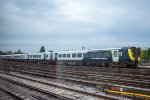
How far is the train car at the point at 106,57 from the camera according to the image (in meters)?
28.4

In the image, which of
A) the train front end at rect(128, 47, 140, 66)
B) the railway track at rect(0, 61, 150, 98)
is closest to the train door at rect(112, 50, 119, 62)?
the train front end at rect(128, 47, 140, 66)

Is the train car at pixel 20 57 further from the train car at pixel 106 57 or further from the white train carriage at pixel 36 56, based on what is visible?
the train car at pixel 106 57

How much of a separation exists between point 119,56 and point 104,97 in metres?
19.5

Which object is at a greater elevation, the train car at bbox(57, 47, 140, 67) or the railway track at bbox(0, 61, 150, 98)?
the train car at bbox(57, 47, 140, 67)

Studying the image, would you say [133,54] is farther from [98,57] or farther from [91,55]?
[91,55]

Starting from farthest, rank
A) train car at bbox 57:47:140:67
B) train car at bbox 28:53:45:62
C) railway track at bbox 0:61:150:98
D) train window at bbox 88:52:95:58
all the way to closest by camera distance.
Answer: train car at bbox 28:53:45:62 → train window at bbox 88:52:95:58 → train car at bbox 57:47:140:67 → railway track at bbox 0:61:150:98

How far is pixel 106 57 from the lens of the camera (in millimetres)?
31219

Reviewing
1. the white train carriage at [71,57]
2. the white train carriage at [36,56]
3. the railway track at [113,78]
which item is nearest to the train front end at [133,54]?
the railway track at [113,78]

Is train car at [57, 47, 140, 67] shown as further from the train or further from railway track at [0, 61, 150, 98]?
railway track at [0, 61, 150, 98]

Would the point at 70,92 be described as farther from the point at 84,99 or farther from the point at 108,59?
the point at 108,59

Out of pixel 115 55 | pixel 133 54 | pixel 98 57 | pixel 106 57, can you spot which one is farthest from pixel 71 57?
pixel 133 54

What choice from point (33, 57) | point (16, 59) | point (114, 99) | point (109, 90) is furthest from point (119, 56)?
point (16, 59)

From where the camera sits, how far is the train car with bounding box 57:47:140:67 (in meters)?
28.4

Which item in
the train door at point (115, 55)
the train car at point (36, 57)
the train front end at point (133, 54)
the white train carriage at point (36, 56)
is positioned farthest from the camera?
the white train carriage at point (36, 56)
